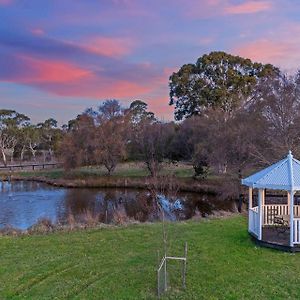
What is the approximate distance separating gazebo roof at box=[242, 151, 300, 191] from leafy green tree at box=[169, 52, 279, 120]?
35.3 metres

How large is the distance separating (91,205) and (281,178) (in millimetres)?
18361

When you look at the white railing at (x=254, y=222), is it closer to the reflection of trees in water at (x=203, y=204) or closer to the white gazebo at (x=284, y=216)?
the white gazebo at (x=284, y=216)

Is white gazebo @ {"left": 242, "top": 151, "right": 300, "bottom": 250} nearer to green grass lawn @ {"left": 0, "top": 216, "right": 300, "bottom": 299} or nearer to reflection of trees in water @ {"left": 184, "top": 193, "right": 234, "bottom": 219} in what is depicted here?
green grass lawn @ {"left": 0, "top": 216, "right": 300, "bottom": 299}

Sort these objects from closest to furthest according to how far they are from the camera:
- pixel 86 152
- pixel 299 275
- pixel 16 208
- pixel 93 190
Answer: pixel 299 275 < pixel 16 208 < pixel 93 190 < pixel 86 152

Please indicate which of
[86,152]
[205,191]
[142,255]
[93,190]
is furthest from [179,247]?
[86,152]

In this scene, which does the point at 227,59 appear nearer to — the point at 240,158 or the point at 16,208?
the point at 240,158

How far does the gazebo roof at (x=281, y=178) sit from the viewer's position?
1290 centimetres

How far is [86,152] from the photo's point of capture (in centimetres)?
4538

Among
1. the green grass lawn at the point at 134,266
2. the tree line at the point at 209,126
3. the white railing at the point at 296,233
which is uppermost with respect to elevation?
the tree line at the point at 209,126

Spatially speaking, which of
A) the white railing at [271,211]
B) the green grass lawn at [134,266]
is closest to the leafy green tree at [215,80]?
the white railing at [271,211]

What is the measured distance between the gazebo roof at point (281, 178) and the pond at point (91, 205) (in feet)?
24.5

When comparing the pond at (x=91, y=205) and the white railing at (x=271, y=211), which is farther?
the pond at (x=91, y=205)

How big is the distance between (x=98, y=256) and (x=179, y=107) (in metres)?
44.2

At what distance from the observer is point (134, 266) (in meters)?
11.1
